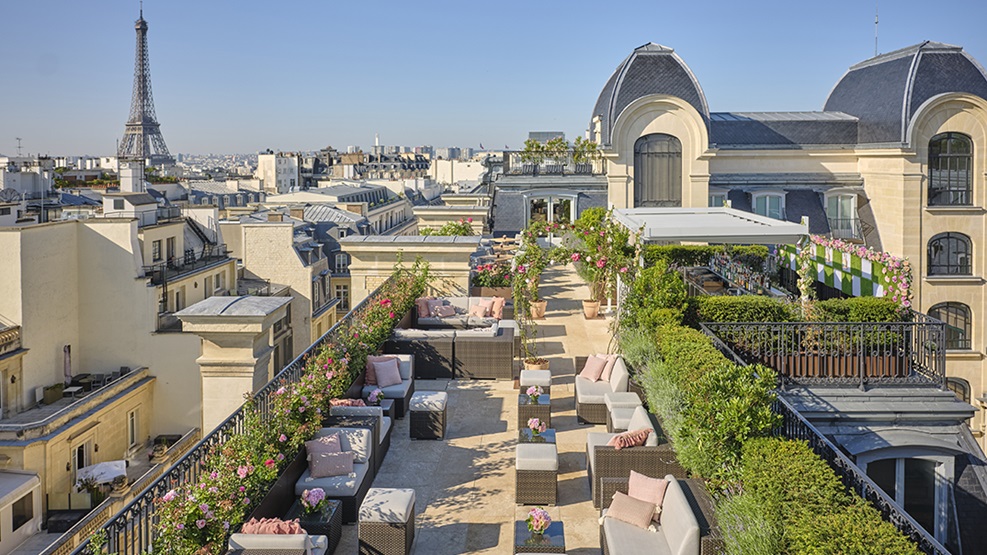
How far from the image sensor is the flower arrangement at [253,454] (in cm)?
451

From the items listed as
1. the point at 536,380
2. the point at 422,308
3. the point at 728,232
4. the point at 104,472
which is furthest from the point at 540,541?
the point at 104,472

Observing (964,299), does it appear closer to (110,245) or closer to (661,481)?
(661,481)

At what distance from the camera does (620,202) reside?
26.7 metres

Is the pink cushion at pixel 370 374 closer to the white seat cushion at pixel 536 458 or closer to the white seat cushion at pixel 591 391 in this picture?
the white seat cushion at pixel 591 391

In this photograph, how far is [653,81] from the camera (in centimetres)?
2670

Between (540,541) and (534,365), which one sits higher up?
(534,365)

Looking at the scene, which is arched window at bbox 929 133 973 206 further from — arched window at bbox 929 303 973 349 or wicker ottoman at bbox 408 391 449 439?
wicker ottoman at bbox 408 391 449 439

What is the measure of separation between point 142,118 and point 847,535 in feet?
471

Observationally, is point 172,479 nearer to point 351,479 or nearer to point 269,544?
point 269,544

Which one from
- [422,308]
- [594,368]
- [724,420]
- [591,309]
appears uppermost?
[422,308]

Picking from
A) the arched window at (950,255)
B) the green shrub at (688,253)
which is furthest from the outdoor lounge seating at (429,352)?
the arched window at (950,255)

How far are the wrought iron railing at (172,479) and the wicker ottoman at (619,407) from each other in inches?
115

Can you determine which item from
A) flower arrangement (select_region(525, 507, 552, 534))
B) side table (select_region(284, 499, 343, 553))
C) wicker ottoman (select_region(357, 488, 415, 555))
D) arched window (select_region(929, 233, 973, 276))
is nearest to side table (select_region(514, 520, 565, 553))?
flower arrangement (select_region(525, 507, 552, 534))

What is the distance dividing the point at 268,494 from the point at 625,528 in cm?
236
